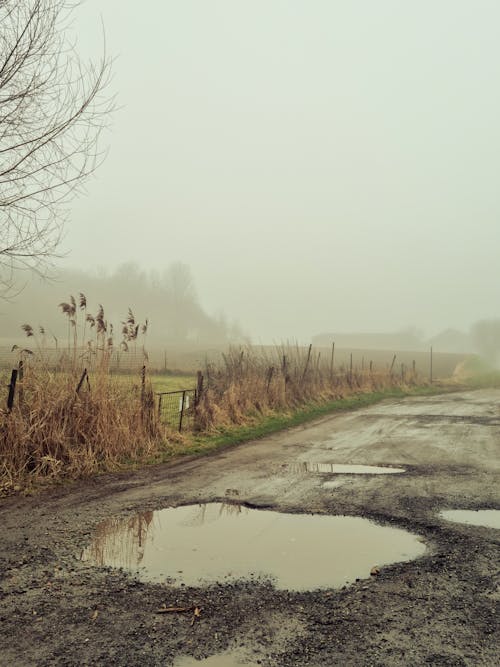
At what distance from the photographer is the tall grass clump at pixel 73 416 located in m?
7.87

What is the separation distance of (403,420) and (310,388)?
4.49 metres

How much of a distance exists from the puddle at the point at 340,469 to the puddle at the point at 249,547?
255 centimetres

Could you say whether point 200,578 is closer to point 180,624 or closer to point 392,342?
point 180,624

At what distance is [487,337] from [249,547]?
324ft

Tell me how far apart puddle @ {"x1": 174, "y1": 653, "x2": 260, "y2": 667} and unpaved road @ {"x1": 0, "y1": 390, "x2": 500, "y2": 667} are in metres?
0.05

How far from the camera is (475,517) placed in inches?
241

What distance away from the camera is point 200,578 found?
14.5 feet

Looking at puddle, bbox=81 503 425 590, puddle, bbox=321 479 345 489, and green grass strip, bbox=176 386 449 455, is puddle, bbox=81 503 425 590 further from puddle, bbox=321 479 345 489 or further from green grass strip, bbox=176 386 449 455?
green grass strip, bbox=176 386 449 455

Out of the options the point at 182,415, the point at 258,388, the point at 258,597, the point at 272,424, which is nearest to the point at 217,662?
the point at 258,597

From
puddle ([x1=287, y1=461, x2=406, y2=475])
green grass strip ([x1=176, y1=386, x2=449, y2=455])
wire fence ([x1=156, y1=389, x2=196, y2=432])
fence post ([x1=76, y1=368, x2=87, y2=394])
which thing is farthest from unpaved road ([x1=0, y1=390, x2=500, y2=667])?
wire fence ([x1=156, y1=389, x2=196, y2=432])

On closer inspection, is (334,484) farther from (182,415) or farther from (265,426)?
(265,426)

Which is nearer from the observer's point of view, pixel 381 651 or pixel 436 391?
pixel 381 651

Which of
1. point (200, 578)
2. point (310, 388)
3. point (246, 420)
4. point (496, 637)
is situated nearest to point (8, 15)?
point (200, 578)

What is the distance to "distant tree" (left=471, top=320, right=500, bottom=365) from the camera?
89.2 meters
